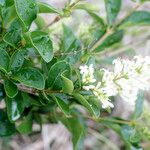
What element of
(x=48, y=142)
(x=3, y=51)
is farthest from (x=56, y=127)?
(x=3, y=51)

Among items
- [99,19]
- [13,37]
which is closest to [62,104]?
[13,37]

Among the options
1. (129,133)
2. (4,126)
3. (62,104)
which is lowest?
(129,133)

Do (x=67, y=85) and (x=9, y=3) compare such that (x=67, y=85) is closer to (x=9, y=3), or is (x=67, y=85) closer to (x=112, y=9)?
(x=9, y=3)

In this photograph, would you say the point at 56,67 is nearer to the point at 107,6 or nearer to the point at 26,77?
the point at 26,77

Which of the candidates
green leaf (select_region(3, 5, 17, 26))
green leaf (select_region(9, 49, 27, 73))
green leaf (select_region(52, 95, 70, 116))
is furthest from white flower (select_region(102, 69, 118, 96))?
green leaf (select_region(3, 5, 17, 26))

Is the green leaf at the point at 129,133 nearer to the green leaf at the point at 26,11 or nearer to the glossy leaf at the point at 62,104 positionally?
the glossy leaf at the point at 62,104

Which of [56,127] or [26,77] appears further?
[56,127]

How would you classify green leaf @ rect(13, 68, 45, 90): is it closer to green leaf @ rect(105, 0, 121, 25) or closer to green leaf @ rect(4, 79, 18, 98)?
green leaf @ rect(4, 79, 18, 98)
